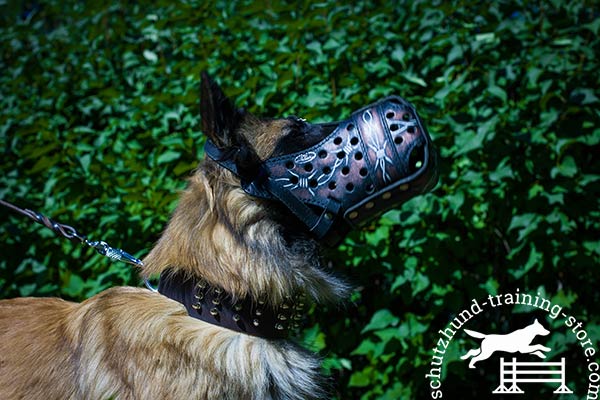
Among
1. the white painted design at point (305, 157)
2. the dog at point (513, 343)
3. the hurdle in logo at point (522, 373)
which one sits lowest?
the hurdle in logo at point (522, 373)

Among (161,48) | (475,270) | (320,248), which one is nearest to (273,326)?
(320,248)

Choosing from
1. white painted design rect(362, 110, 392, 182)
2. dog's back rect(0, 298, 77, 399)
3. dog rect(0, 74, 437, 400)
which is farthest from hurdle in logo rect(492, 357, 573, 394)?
dog's back rect(0, 298, 77, 399)

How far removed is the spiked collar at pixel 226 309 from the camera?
2227 mm

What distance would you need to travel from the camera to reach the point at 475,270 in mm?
3789

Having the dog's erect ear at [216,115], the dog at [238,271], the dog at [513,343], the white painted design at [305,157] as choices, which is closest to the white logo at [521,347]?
the dog at [513,343]

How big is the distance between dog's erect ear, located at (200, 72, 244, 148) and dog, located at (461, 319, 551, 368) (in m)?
2.14

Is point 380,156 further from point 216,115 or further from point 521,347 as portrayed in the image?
point 521,347

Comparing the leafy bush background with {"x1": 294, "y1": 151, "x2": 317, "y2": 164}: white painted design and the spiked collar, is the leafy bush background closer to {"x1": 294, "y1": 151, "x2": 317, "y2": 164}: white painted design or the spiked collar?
{"x1": 294, "y1": 151, "x2": 317, "y2": 164}: white painted design

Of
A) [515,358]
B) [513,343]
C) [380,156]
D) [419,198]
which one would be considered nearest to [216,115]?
[380,156]

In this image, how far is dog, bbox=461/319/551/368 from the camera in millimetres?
3676

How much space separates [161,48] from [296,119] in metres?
2.50

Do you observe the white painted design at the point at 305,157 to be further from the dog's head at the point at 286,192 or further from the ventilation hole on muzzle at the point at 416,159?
the ventilation hole on muzzle at the point at 416,159

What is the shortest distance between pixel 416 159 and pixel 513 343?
6.25ft

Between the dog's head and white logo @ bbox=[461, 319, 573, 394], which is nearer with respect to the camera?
the dog's head
